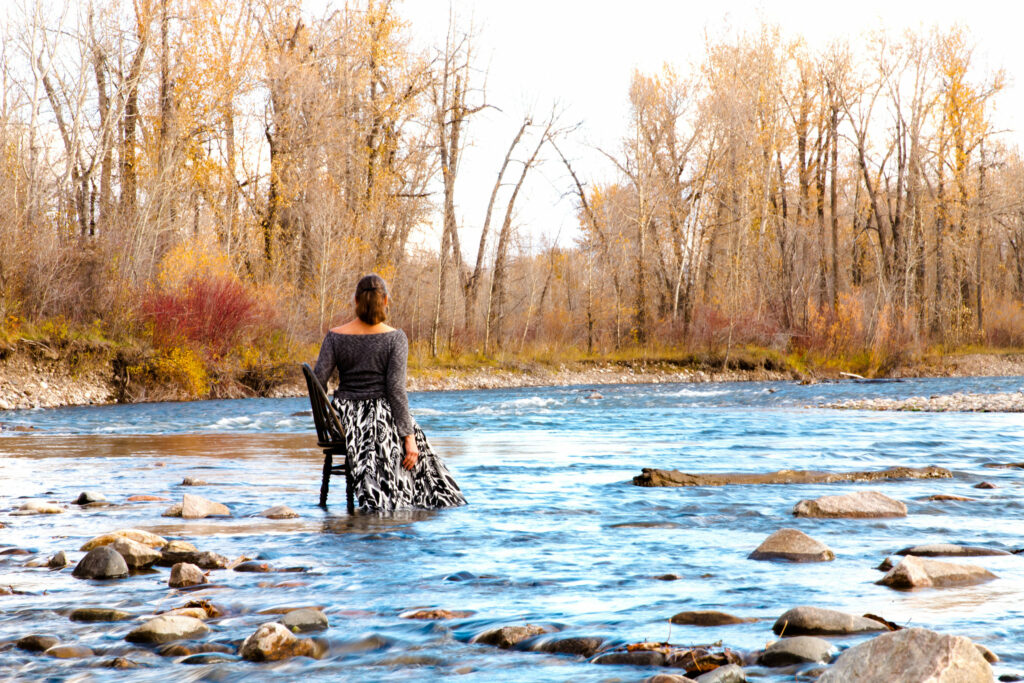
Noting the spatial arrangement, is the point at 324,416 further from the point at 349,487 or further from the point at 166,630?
the point at 166,630

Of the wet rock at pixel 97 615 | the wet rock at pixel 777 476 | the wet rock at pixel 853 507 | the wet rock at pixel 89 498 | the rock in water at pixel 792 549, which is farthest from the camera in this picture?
the wet rock at pixel 777 476

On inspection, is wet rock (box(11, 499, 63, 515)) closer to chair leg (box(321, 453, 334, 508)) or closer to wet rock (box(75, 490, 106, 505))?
wet rock (box(75, 490, 106, 505))

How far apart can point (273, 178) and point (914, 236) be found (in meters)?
28.3

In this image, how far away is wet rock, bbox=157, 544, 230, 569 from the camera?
5.25 metres

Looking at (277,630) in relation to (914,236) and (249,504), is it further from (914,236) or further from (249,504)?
(914,236)

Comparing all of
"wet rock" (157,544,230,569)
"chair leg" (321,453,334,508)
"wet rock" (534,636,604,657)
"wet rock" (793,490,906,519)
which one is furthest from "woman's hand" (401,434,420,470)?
"wet rock" (534,636,604,657)

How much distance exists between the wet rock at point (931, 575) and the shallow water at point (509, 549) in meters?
0.10

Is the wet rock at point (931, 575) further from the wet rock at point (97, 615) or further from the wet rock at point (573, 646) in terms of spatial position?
the wet rock at point (97, 615)

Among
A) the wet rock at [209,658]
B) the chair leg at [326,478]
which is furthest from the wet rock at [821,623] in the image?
the chair leg at [326,478]

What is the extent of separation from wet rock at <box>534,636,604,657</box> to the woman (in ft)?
11.0

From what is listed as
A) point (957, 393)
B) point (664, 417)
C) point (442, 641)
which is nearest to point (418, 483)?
point (442, 641)

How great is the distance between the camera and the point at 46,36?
26.9 meters

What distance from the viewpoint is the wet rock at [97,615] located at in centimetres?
412

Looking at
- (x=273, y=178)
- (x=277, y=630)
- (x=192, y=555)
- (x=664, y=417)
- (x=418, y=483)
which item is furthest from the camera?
(x=273, y=178)
